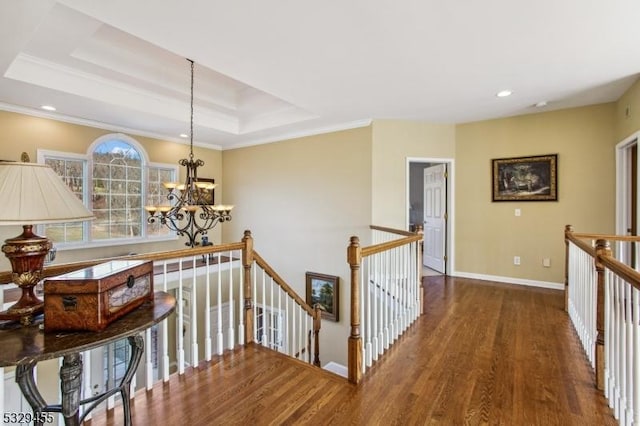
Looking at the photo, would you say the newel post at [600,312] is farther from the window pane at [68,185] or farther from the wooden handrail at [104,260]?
the window pane at [68,185]

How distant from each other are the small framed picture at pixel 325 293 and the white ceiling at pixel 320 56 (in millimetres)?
2621

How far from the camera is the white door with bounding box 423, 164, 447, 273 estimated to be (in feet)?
18.2

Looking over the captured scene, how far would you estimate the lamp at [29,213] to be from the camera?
1.24 meters

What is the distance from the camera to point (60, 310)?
1.27m

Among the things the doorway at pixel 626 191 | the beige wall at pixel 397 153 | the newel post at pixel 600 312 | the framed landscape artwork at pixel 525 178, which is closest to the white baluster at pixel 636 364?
the newel post at pixel 600 312

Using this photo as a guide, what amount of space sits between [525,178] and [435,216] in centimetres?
157

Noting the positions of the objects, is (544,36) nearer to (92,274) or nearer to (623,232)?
(623,232)

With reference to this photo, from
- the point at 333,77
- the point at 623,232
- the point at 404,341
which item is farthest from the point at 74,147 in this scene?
the point at 623,232

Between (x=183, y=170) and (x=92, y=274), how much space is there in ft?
17.1

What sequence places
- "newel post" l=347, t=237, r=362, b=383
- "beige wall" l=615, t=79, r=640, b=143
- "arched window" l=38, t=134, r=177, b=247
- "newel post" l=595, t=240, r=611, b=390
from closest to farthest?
"newel post" l=595, t=240, r=611, b=390
"newel post" l=347, t=237, r=362, b=383
"beige wall" l=615, t=79, r=640, b=143
"arched window" l=38, t=134, r=177, b=247

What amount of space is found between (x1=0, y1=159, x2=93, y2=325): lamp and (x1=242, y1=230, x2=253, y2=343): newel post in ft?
4.95

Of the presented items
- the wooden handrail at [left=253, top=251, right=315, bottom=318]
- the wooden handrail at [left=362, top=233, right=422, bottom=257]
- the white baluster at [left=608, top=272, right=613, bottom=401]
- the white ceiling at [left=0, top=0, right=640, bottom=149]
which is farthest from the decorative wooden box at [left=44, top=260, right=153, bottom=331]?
the white baluster at [left=608, top=272, right=613, bottom=401]

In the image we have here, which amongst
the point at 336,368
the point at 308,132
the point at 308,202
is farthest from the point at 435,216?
the point at 336,368

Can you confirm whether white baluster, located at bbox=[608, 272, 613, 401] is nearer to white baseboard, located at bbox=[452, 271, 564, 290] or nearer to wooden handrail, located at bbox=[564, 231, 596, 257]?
wooden handrail, located at bbox=[564, 231, 596, 257]
